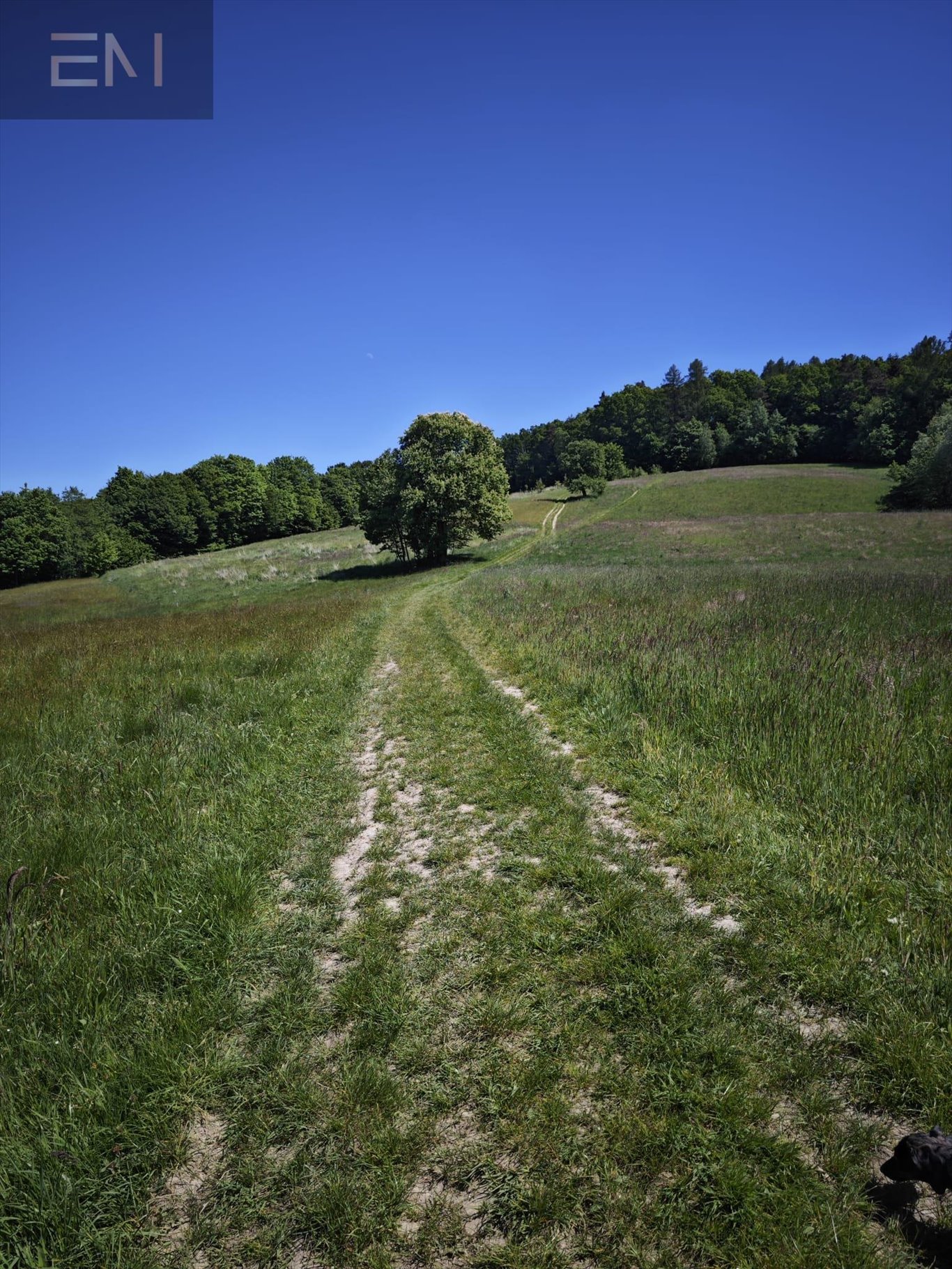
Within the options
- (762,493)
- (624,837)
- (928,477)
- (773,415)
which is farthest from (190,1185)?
(773,415)

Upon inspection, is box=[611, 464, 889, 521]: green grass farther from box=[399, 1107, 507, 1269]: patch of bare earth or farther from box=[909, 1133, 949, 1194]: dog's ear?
box=[399, 1107, 507, 1269]: patch of bare earth

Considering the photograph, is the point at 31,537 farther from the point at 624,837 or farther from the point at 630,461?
the point at 630,461

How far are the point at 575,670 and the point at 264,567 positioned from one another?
44.6 metres

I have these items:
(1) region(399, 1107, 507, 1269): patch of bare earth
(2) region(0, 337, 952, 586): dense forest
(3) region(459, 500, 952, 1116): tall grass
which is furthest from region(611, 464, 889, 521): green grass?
(1) region(399, 1107, 507, 1269): patch of bare earth

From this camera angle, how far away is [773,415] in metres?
98.8

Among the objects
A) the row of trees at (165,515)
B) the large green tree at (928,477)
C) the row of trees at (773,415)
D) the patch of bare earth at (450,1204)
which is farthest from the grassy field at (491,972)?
the row of trees at (773,415)

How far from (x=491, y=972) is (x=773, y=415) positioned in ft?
392

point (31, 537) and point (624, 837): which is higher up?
point (31, 537)

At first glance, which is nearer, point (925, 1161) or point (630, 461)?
point (925, 1161)

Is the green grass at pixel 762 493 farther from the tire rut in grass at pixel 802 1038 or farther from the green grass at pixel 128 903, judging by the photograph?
the tire rut in grass at pixel 802 1038

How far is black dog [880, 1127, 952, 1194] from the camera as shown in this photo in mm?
2031

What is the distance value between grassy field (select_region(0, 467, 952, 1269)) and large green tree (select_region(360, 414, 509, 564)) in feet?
96.1

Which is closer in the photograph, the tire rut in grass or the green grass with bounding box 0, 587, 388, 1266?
the tire rut in grass

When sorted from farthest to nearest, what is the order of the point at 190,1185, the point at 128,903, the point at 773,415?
the point at 773,415 < the point at 128,903 < the point at 190,1185
